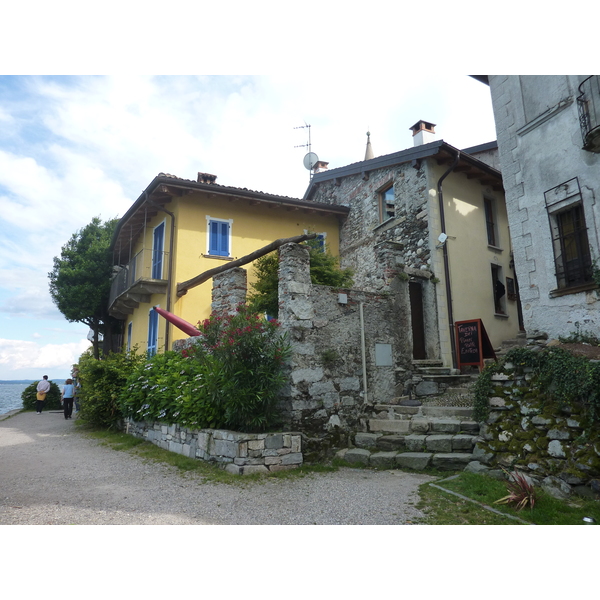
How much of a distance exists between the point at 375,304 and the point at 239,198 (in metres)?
6.02

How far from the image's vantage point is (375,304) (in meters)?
7.61

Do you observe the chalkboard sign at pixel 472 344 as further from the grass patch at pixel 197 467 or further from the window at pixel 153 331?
the window at pixel 153 331

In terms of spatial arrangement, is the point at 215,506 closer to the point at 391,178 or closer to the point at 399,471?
the point at 399,471

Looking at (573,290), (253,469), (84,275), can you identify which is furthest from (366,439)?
(84,275)

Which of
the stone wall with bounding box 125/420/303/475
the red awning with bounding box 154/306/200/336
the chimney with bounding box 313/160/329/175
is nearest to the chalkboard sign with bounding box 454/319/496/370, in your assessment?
the stone wall with bounding box 125/420/303/475

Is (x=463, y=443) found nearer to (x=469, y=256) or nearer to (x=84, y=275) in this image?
(x=469, y=256)

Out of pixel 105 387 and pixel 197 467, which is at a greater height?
pixel 105 387

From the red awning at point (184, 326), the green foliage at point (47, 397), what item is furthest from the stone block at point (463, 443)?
the green foliage at point (47, 397)

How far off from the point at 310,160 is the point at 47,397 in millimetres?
14397

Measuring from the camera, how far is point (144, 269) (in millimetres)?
12406

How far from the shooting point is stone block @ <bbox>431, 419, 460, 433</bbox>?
605 cm

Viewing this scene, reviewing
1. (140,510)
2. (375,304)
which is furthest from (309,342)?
(140,510)

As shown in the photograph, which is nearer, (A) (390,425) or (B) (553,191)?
(A) (390,425)

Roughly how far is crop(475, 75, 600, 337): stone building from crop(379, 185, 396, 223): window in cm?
427
